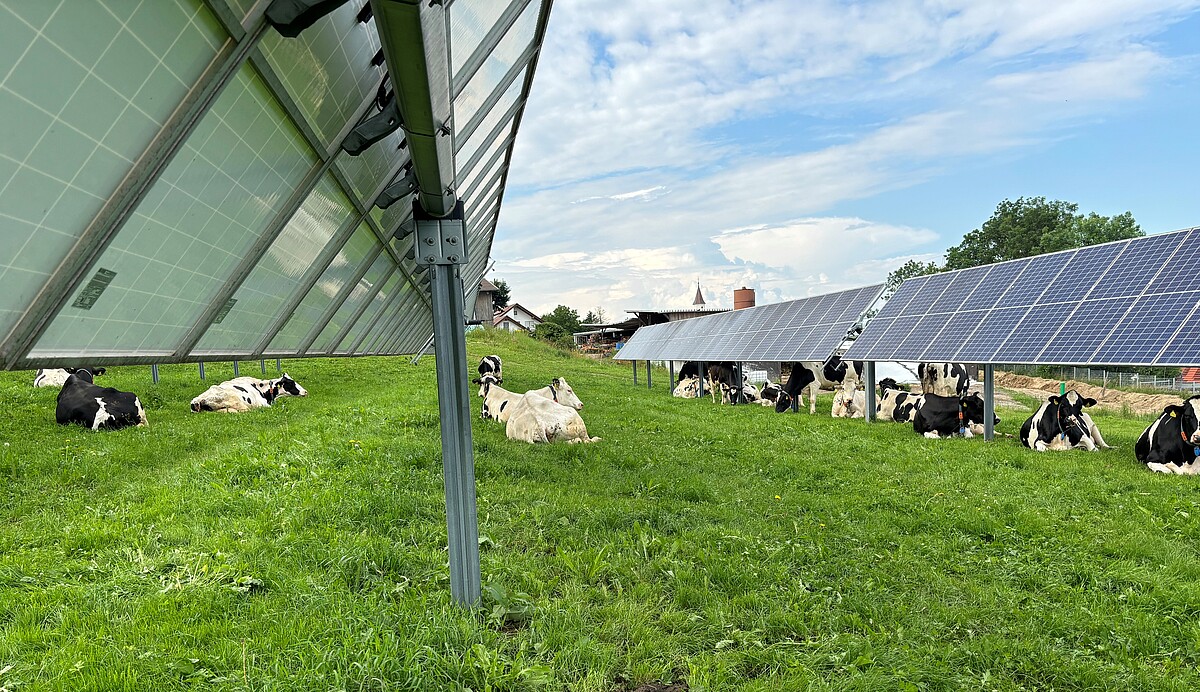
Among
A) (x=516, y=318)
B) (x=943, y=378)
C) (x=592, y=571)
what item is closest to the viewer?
(x=592, y=571)

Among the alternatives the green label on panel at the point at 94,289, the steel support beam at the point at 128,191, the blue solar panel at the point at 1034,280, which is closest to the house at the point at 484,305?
the blue solar panel at the point at 1034,280

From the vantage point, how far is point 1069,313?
31.9ft

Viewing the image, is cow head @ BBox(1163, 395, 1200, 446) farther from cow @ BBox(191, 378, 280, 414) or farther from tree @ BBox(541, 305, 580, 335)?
tree @ BBox(541, 305, 580, 335)

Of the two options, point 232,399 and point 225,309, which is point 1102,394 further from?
point 225,309

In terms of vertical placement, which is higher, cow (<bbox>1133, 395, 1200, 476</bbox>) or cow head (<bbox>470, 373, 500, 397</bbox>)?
cow (<bbox>1133, 395, 1200, 476</bbox>)

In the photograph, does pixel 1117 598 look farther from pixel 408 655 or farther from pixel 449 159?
pixel 449 159

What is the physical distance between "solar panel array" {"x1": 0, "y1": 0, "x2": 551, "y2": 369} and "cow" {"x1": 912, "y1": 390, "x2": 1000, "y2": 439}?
936cm

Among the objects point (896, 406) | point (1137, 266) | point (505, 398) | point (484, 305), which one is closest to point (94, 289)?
point (505, 398)

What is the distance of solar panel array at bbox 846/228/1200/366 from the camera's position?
8258 millimetres

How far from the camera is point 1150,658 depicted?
3301 millimetres

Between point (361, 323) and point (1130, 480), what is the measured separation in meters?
8.58

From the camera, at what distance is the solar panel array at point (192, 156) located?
1746mm

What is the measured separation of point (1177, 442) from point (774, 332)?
10976 mm

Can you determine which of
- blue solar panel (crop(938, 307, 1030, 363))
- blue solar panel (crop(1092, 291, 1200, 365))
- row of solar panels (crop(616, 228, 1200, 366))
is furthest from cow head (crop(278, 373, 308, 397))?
blue solar panel (crop(1092, 291, 1200, 365))
